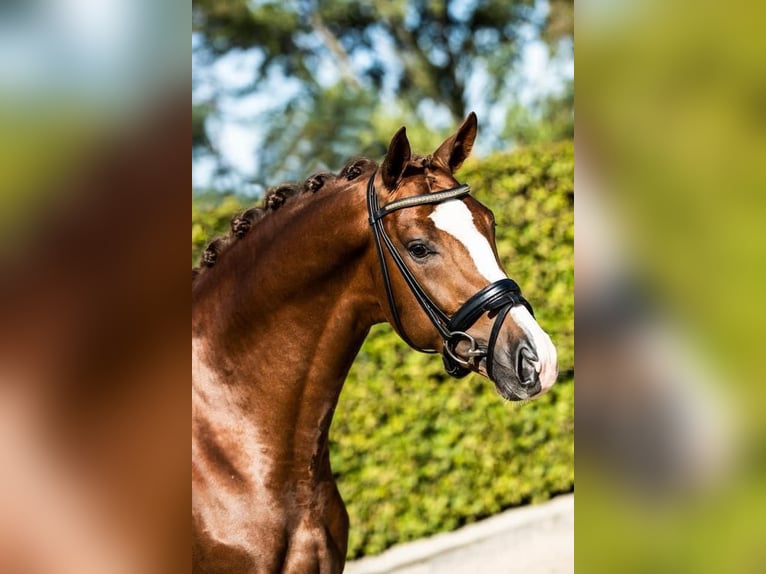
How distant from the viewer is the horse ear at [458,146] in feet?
7.43

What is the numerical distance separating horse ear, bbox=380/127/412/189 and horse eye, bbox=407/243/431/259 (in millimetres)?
198

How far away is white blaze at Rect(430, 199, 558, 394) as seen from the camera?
183cm

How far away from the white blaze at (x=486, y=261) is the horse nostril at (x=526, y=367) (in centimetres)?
1

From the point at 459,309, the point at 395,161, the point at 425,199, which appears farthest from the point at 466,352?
the point at 395,161

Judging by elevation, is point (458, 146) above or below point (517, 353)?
above

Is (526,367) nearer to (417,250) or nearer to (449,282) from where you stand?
(449,282)

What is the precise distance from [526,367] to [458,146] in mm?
824

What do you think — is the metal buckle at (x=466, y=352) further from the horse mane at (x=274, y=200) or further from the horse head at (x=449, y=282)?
the horse mane at (x=274, y=200)

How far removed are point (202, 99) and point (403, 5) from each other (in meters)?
3.52
